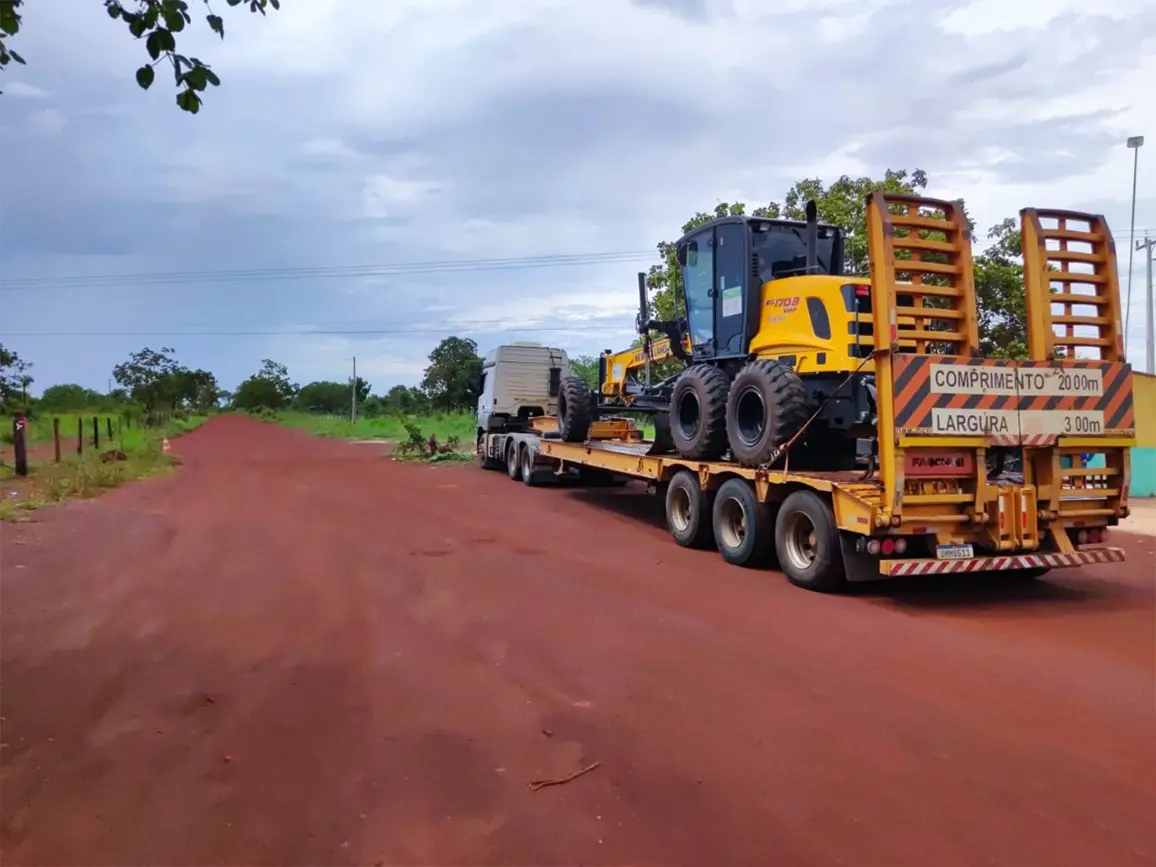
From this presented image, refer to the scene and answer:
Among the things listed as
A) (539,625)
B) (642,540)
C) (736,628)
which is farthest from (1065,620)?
(642,540)

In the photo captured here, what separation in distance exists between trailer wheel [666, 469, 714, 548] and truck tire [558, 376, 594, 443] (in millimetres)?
4447

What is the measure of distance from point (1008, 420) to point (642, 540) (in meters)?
4.86

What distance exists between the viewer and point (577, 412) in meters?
15.6

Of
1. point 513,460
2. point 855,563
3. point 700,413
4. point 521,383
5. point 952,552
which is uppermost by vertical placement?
point 521,383

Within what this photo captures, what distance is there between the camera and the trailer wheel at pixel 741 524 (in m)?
9.35

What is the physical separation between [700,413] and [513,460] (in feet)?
33.8

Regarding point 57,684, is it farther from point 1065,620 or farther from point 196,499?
point 196,499

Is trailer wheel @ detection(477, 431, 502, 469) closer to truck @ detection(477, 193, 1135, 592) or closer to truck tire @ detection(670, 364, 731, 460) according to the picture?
truck tire @ detection(670, 364, 731, 460)

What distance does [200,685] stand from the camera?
5.49m

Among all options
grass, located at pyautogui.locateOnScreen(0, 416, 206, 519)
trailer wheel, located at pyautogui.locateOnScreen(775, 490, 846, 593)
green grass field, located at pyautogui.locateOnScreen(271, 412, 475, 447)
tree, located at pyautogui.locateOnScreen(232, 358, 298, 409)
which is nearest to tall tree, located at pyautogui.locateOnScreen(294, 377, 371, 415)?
tree, located at pyautogui.locateOnScreen(232, 358, 298, 409)

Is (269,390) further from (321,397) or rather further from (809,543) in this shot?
(809,543)

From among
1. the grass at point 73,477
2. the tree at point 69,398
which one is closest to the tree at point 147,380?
the tree at point 69,398

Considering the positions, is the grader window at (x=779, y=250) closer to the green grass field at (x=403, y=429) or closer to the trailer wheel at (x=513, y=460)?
the trailer wheel at (x=513, y=460)

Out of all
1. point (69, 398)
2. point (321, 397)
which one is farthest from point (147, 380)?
point (321, 397)
